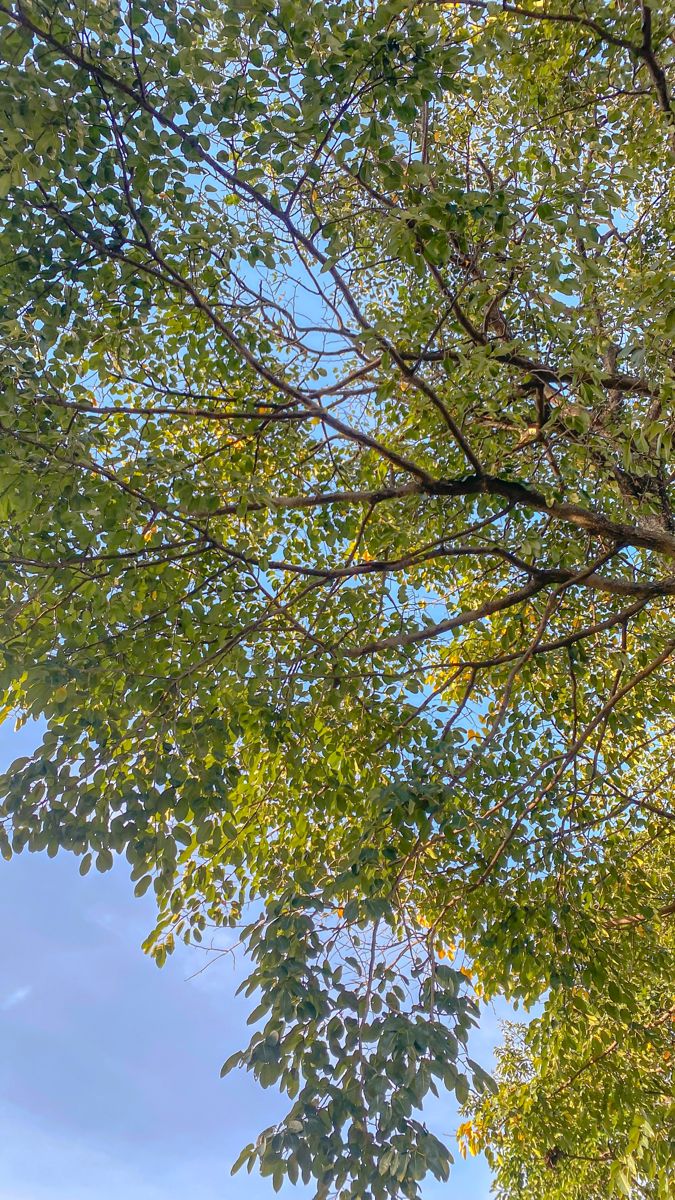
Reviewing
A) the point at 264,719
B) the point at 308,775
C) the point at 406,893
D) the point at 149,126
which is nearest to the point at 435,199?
the point at 149,126

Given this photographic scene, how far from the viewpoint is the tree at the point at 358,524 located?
3789 mm

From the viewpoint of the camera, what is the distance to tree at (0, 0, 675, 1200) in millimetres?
3789

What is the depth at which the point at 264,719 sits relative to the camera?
17.0 ft

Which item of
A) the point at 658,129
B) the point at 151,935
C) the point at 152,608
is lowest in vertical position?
the point at 151,935

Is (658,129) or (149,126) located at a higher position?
(658,129)

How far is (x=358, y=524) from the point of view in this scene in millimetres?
6492

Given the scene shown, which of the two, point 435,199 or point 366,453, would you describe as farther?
point 366,453

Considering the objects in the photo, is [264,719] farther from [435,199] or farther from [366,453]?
[435,199]

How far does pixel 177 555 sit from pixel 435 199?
236 centimetres

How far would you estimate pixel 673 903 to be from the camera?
23.1ft

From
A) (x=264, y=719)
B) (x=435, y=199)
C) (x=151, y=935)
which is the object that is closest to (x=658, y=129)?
(x=435, y=199)

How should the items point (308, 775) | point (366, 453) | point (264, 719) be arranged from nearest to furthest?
point (264, 719) < point (308, 775) < point (366, 453)

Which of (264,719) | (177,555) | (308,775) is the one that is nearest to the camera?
(177,555)

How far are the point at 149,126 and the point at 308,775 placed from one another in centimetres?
390
